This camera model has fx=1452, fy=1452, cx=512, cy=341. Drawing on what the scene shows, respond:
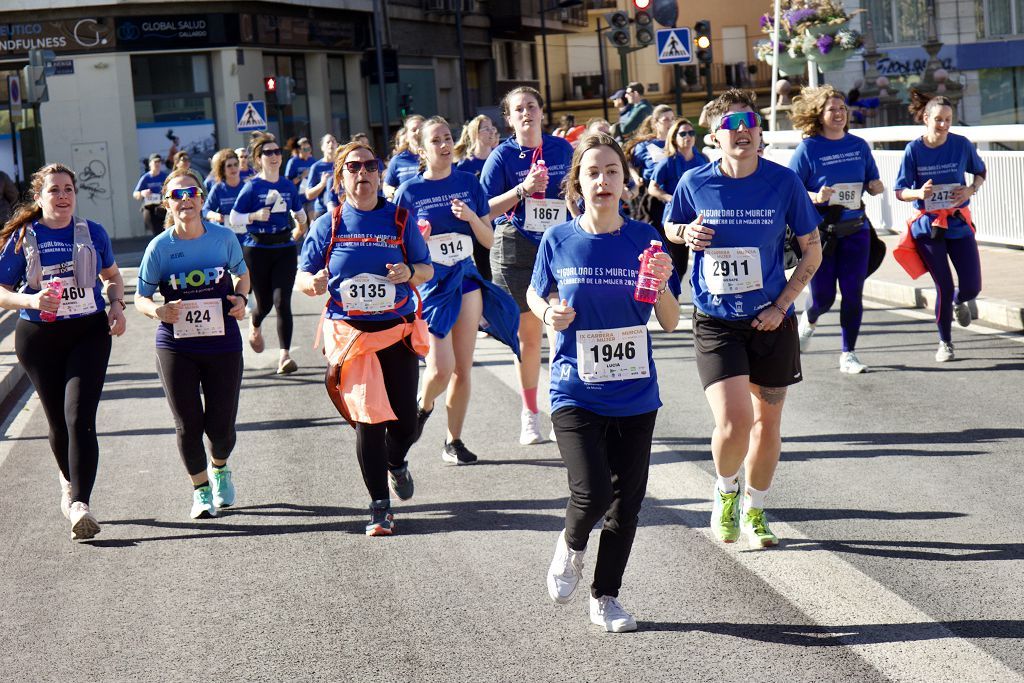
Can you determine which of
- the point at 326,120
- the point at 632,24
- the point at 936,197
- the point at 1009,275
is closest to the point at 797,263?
the point at 936,197

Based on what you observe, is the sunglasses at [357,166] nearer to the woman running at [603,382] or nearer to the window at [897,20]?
the woman running at [603,382]

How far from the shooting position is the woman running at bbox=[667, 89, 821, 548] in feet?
19.5

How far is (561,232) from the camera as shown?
5.43 meters

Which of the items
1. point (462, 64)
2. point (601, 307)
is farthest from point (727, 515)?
point (462, 64)

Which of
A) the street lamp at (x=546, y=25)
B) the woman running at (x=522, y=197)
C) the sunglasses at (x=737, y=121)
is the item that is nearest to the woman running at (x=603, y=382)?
the sunglasses at (x=737, y=121)

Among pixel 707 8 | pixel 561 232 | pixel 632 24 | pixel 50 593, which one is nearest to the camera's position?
pixel 561 232

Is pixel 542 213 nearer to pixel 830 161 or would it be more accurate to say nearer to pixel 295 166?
pixel 830 161

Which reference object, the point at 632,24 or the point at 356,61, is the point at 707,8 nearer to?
the point at 356,61

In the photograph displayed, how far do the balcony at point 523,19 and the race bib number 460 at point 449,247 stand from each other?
52.1 metres

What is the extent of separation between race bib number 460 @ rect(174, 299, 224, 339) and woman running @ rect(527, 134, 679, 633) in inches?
99.5

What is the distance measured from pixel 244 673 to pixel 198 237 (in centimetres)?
305

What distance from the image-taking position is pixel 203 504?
293 inches

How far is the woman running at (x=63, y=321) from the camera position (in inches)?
284

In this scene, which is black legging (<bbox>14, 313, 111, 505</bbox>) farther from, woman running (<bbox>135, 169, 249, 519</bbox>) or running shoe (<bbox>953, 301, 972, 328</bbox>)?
running shoe (<bbox>953, 301, 972, 328</bbox>)
